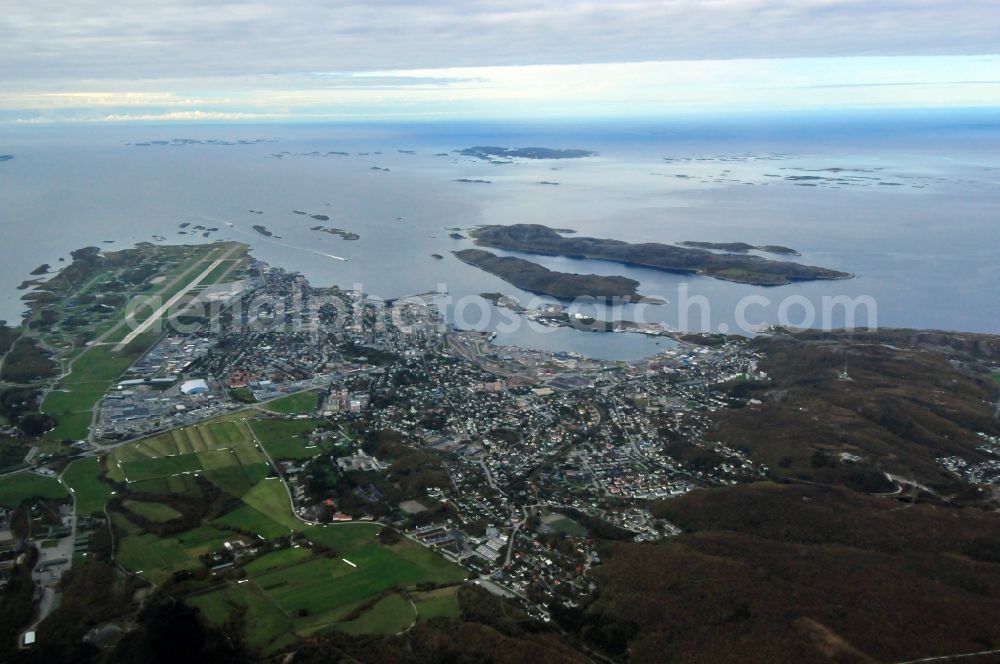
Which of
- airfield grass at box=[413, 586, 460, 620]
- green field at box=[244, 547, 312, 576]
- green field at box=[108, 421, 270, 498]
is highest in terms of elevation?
green field at box=[108, 421, 270, 498]

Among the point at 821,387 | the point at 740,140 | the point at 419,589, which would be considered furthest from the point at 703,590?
the point at 740,140

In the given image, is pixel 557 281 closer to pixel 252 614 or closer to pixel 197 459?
pixel 197 459

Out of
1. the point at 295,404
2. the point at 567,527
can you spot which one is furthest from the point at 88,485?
the point at 567,527

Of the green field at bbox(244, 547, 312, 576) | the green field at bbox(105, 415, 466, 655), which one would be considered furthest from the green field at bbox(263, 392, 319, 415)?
the green field at bbox(244, 547, 312, 576)

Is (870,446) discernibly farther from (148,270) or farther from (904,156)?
(904,156)

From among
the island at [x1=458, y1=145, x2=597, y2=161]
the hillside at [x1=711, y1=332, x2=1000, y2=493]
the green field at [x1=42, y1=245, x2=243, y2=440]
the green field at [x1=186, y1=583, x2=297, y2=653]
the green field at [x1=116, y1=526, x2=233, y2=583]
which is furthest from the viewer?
the island at [x1=458, y1=145, x2=597, y2=161]

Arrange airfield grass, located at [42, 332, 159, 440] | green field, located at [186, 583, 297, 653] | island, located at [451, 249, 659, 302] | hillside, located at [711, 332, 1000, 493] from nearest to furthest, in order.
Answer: green field, located at [186, 583, 297, 653] → hillside, located at [711, 332, 1000, 493] → airfield grass, located at [42, 332, 159, 440] → island, located at [451, 249, 659, 302]

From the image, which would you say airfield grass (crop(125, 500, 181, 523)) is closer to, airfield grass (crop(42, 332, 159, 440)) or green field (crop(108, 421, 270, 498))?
green field (crop(108, 421, 270, 498))

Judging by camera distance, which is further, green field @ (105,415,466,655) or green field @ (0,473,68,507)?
green field @ (0,473,68,507)
